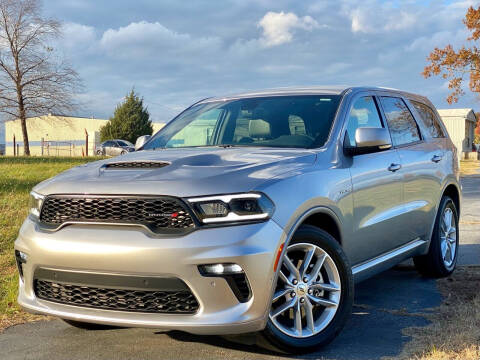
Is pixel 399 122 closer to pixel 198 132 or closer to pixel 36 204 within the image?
pixel 198 132

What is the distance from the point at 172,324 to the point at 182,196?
0.71 meters

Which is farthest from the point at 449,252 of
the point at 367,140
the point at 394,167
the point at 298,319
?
the point at 298,319

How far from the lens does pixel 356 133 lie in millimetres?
4383

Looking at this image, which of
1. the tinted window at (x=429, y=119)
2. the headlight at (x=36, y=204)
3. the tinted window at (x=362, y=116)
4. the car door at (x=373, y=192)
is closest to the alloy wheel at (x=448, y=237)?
the tinted window at (x=429, y=119)

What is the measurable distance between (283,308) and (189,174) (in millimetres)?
993

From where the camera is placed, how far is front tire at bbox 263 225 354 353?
143 inches

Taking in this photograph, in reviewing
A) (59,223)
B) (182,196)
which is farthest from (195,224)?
(59,223)

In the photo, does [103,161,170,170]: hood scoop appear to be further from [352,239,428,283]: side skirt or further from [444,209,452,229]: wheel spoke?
[444,209,452,229]: wheel spoke

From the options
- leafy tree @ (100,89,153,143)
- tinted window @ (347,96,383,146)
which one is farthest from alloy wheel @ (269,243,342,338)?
leafy tree @ (100,89,153,143)

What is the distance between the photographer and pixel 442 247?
6.02 m

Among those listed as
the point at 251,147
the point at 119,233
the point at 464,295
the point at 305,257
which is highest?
the point at 251,147

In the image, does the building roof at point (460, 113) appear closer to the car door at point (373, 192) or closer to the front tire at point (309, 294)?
the car door at point (373, 192)

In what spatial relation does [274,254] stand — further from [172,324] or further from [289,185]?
[172,324]

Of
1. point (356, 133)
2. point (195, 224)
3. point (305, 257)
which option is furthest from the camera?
point (356, 133)
